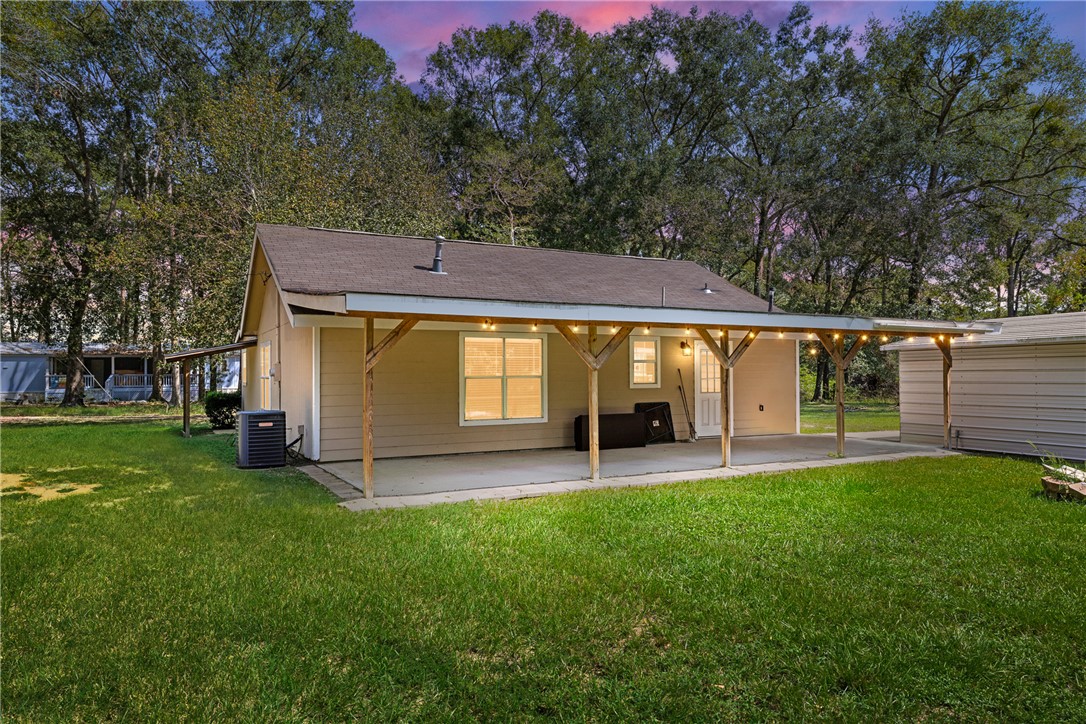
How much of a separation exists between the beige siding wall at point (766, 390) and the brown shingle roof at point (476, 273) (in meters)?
1.00

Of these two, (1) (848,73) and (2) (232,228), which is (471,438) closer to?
(2) (232,228)

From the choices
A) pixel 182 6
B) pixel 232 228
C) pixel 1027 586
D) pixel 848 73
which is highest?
pixel 182 6

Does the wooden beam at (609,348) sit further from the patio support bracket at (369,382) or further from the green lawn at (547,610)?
the patio support bracket at (369,382)

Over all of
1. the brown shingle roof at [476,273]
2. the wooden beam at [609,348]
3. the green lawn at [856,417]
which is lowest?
the green lawn at [856,417]

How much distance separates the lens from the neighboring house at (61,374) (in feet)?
84.5

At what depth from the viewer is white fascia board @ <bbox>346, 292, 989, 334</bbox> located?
20.4 ft

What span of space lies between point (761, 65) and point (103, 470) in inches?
945

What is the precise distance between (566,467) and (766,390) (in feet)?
19.5

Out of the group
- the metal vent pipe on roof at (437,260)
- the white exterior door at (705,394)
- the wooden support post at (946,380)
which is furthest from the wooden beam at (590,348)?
the wooden support post at (946,380)

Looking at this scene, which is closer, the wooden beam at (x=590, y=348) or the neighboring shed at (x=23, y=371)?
the wooden beam at (x=590, y=348)

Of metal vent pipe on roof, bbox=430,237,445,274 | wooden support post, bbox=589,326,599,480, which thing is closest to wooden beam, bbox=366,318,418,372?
wooden support post, bbox=589,326,599,480

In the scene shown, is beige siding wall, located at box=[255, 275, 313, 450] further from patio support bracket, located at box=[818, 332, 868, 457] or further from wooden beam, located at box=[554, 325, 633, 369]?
patio support bracket, located at box=[818, 332, 868, 457]

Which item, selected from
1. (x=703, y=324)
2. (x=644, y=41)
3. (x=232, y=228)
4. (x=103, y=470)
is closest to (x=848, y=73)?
(x=644, y=41)

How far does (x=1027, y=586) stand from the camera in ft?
13.2
